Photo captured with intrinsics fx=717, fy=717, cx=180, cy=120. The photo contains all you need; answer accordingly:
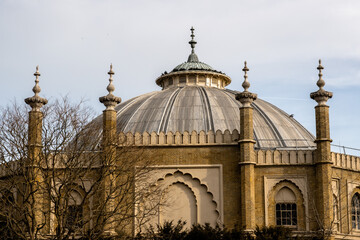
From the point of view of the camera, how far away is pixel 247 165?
36.1 metres

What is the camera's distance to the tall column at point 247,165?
116 ft

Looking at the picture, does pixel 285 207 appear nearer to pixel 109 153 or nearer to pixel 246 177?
pixel 246 177

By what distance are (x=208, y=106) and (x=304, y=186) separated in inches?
345

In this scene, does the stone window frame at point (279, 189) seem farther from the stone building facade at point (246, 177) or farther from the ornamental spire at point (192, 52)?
the ornamental spire at point (192, 52)

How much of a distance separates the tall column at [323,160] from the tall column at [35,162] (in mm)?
13507

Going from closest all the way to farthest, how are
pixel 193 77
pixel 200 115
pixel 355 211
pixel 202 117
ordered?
1. pixel 355 211
2. pixel 202 117
3. pixel 200 115
4. pixel 193 77

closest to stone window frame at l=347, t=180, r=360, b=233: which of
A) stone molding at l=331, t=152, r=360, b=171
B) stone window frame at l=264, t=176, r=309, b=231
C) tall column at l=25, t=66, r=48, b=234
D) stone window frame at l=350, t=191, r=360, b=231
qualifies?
stone window frame at l=350, t=191, r=360, b=231

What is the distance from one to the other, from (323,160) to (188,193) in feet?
23.3

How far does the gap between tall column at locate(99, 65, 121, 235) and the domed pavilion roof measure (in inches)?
99.6

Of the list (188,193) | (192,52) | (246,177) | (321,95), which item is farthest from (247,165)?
(192,52)

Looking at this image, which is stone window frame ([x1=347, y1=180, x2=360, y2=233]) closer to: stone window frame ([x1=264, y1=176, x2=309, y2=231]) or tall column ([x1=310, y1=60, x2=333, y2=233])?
tall column ([x1=310, y1=60, x2=333, y2=233])

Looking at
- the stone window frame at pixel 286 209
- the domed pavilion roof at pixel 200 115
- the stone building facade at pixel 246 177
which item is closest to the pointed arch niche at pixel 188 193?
the stone building facade at pixel 246 177

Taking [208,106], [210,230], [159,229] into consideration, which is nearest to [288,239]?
[210,230]

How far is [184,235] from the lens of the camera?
32156 mm
